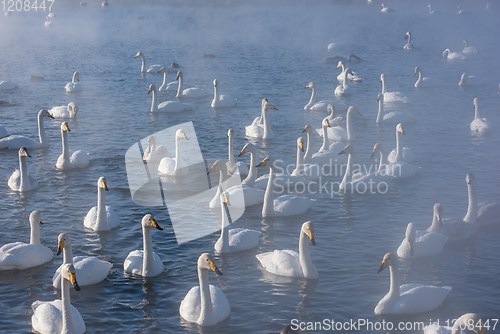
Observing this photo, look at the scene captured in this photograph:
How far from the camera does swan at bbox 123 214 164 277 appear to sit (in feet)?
37.4

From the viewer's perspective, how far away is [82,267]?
11.2m

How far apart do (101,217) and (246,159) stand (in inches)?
271

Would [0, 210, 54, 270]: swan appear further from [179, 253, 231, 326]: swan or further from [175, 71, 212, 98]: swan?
[175, 71, 212, 98]: swan

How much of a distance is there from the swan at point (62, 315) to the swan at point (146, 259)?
77.4 inches

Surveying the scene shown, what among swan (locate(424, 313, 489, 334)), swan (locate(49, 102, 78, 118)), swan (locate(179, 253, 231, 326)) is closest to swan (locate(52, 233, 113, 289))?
swan (locate(179, 253, 231, 326))

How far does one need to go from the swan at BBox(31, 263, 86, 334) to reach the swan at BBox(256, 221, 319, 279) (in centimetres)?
383

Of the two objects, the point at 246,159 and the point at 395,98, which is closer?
the point at 246,159

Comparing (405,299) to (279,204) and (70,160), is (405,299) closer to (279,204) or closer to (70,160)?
(279,204)

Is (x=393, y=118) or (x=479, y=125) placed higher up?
(x=393, y=118)

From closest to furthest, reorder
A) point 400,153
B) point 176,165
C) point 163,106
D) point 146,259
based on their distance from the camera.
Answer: point 146,259
point 176,165
point 400,153
point 163,106

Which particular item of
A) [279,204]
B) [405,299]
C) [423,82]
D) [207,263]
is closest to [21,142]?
[279,204]

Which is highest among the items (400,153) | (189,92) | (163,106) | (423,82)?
(423,82)

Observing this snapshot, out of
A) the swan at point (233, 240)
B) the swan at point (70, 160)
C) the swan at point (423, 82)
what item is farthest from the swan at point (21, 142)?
the swan at point (423, 82)

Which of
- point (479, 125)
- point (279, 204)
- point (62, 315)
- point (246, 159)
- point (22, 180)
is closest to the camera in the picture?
point (62, 315)
